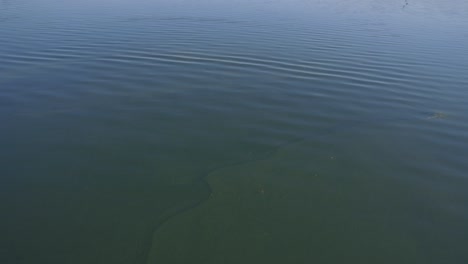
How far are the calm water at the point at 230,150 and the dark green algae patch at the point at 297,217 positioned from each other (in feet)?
0.07

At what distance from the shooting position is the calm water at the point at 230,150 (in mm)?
4715

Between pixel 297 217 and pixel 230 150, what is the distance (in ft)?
5.85

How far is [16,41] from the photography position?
39.6 ft

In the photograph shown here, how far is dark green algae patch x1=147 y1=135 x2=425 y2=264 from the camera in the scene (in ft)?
15.0

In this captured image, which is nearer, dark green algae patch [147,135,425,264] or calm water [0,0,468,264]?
dark green algae patch [147,135,425,264]

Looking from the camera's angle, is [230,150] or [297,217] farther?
[230,150]

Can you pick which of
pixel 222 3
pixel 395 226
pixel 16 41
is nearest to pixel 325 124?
pixel 395 226

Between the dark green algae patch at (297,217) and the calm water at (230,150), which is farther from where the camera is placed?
the calm water at (230,150)

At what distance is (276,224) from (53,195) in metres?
2.81

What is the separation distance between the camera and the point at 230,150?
6.54 m

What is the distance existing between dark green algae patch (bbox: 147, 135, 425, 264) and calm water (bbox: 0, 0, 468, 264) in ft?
0.07

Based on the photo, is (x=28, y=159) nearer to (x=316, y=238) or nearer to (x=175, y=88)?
(x=175, y=88)

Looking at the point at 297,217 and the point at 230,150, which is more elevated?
the point at 230,150

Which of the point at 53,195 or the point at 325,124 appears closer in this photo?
the point at 53,195
